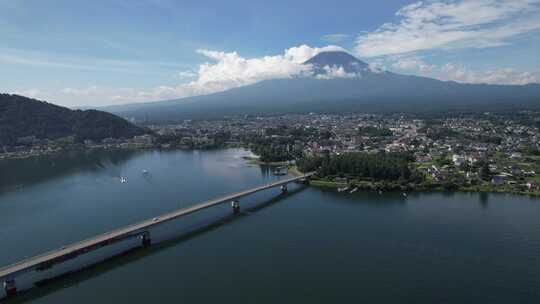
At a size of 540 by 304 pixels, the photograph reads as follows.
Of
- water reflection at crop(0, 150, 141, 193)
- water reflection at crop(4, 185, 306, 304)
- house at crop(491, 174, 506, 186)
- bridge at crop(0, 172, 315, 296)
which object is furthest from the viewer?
water reflection at crop(0, 150, 141, 193)

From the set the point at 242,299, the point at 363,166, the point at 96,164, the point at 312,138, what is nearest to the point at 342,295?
the point at 242,299

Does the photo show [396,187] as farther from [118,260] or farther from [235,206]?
[118,260]

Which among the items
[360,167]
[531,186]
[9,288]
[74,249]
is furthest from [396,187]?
[9,288]

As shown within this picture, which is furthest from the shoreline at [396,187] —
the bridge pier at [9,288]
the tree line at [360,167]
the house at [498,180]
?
the bridge pier at [9,288]

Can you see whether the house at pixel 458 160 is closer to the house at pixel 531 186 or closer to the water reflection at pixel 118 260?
the house at pixel 531 186

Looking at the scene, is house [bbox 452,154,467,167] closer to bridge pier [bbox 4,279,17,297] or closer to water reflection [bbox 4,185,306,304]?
water reflection [bbox 4,185,306,304]

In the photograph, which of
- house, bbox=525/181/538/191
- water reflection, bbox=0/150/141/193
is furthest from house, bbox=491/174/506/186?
water reflection, bbox=0/150/141/193
